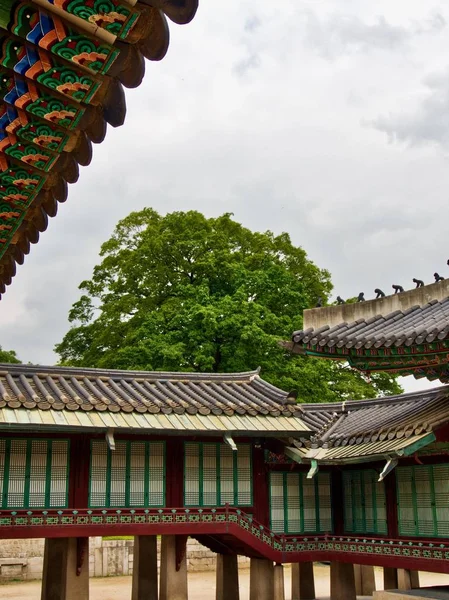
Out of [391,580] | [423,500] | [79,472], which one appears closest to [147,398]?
[79,472]

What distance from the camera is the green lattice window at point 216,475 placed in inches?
714

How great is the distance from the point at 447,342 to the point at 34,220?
903 cm

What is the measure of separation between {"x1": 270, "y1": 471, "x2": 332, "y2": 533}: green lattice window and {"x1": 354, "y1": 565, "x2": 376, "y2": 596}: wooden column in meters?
3.83

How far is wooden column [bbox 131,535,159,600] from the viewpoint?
61.7ft

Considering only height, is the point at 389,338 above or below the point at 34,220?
above

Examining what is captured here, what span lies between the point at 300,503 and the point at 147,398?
5.14 metres

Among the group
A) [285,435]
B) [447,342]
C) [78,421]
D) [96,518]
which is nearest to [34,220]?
[447,342]

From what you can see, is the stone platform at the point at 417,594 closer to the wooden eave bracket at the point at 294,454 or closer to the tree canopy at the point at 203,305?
the wooden eave bracket at the point at 294,454

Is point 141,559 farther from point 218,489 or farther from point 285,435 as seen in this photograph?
point 285,435

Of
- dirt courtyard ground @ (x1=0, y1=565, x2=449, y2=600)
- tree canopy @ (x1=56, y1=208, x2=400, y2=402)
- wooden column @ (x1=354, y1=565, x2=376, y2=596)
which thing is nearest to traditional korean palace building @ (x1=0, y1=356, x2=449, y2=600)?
wooden column @ (x1=354, y1=565, x2=376, y2=596)

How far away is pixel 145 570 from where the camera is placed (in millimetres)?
19094

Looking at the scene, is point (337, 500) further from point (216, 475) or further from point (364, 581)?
point (364, 581)

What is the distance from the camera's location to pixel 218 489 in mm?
18375

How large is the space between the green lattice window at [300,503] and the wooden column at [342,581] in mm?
1114
